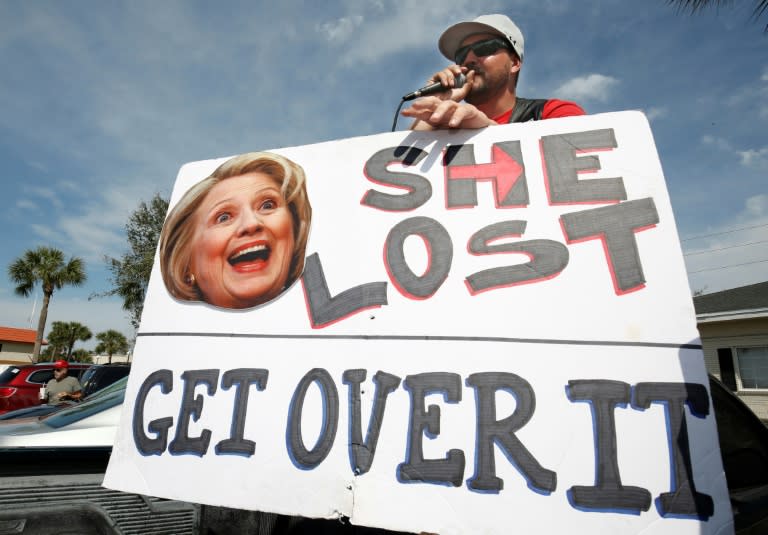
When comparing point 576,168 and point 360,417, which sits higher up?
point 576,168

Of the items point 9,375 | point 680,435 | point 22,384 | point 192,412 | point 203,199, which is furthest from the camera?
point 9,375

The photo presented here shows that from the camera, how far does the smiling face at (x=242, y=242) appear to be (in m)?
1.65

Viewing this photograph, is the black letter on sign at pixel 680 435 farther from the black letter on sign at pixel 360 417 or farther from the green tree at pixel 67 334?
the green tree at pixel 67 334

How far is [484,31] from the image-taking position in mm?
1979

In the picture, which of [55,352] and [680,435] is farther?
[55,352]

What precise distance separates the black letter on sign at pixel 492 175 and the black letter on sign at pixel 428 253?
0.39 ft

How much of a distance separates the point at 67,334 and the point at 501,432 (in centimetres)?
5337

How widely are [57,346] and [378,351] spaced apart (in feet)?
173

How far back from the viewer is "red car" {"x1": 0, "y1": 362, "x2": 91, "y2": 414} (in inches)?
329

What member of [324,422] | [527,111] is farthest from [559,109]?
[324,422]

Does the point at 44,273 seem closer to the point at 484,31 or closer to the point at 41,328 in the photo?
the point at 41,328

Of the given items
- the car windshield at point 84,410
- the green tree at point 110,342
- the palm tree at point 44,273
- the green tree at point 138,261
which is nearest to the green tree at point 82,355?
the green tree at point 110,342

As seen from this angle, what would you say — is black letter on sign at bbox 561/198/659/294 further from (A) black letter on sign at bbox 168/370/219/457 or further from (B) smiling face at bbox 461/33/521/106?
(A) black letter on sign at bbox 168/370/219/457

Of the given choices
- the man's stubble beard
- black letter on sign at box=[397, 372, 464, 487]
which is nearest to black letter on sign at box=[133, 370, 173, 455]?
black letter on sign at box=[397, 372, 464, 487]
